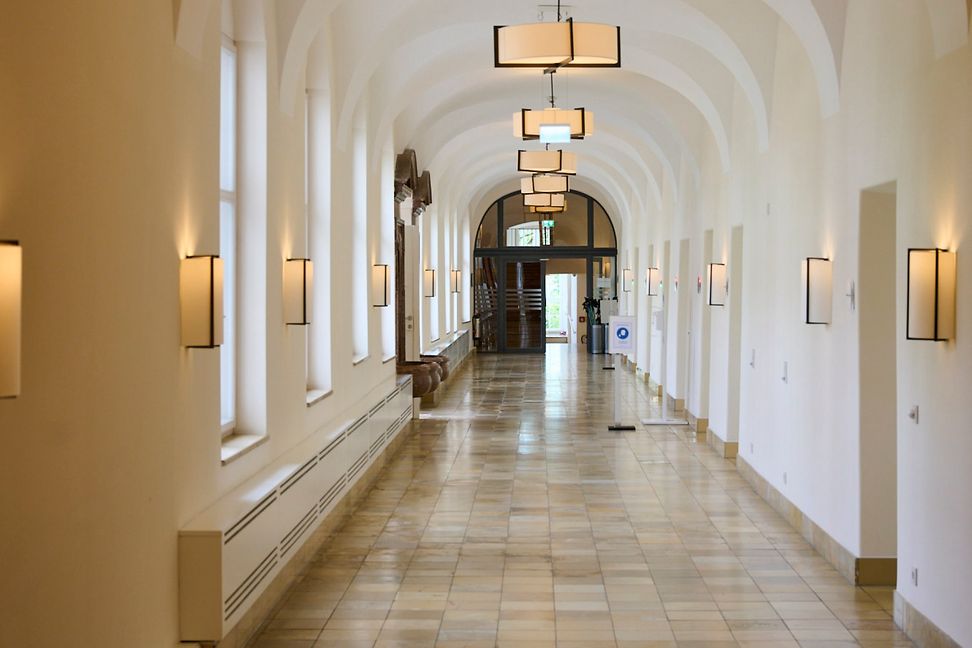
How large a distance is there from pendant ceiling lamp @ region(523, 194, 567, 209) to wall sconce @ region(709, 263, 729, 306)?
9.25 metres

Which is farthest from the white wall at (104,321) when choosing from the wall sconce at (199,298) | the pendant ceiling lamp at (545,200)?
the pendant ceiling lamp at (545,200)

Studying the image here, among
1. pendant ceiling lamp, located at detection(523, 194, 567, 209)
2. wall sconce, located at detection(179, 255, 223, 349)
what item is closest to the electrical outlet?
wall sconce, located at detection(179, 255, 223, 349)

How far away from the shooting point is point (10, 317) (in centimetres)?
313

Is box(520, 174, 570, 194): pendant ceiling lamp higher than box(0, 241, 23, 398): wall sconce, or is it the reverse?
box(520, 174, 570, 194): pendant ceiling lamp

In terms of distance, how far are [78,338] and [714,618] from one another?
3.98 m

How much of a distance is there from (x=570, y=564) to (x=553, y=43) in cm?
379

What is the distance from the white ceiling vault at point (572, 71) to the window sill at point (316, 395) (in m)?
2.20

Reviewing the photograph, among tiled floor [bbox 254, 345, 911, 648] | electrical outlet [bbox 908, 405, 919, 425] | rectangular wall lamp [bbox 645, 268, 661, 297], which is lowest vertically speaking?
tiled floor [bbox 254, 345, 911, 648]

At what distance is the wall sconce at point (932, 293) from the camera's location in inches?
213

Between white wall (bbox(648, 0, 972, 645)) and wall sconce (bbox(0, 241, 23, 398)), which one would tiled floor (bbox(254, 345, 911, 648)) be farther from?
wall sconce (bbox(0, 241, 23, 398))

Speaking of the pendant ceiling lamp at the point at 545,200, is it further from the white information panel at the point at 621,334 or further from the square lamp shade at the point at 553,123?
the square lamp shade at the point at 553,123

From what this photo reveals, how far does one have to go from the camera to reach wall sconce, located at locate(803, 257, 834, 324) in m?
7.83

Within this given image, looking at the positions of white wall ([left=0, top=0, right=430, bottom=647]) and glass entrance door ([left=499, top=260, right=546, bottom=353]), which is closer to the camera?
white wall ([left=0, top=0, right=430, bottom=647])

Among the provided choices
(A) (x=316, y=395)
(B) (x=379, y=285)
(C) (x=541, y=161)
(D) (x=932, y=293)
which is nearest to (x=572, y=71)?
(C) (x=541, y=161)
